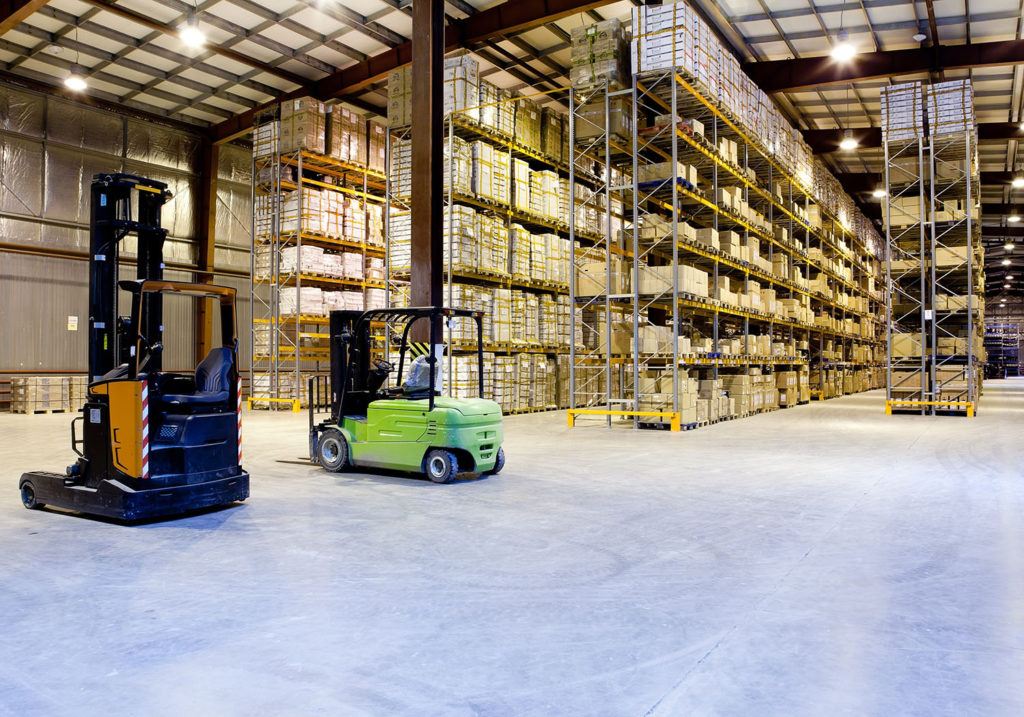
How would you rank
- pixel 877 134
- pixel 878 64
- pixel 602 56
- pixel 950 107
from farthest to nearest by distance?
pixel 877 134
pixel 878 64
pixel 950 107
pixel 602 56

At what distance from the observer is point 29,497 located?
582 cm

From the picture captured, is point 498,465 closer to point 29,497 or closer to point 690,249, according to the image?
point 29,497

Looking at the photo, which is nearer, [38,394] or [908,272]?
[38,394]

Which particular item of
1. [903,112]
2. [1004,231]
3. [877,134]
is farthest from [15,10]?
[1004,231]

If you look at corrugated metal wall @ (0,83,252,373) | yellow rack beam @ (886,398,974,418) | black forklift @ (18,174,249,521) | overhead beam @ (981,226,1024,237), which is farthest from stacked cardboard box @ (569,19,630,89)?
overhead beam @ (981,226,1024,237)

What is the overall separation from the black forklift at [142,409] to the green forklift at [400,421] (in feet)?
5.78

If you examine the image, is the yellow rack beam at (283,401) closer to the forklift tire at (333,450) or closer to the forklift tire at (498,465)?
the forklift tire at (333,450)

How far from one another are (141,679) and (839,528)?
14.0ft

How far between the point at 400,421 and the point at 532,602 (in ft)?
13.6

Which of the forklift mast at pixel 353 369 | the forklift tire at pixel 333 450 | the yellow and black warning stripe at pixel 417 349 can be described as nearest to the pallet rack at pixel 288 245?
the yellow and black warning stripe at pixel 417 349

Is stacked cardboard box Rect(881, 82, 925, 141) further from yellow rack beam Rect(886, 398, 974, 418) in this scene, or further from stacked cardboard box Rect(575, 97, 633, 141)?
stacked cardboard box Rect(575, 97, 633, 141)

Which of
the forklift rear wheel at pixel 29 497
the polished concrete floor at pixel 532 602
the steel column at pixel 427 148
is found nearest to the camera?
the polished concrete floor at pixel 532 602

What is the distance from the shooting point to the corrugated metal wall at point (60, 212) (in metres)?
16.5

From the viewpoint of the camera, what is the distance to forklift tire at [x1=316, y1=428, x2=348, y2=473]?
7.77m
